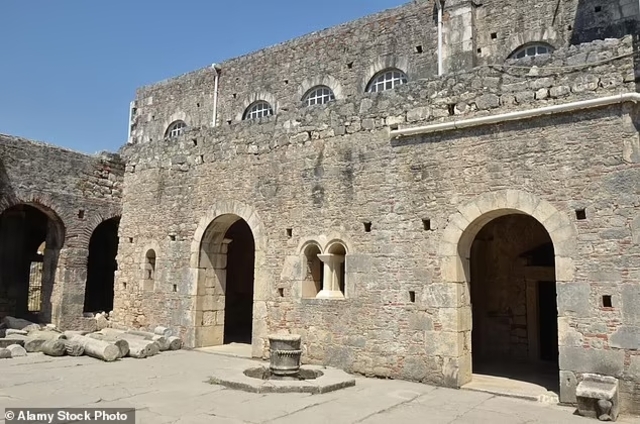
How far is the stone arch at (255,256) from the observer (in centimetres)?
1012

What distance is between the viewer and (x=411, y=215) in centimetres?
852

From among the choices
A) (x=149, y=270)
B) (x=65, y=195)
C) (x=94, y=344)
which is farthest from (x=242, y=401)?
(x=65, y=195)

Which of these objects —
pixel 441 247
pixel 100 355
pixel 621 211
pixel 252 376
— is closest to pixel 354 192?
pixel 441 247

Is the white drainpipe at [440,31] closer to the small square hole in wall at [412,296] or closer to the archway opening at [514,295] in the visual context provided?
the archway opening at [514,295]

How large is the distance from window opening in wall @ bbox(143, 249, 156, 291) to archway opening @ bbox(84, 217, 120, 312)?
637 centimetres

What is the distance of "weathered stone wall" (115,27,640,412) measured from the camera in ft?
22.5

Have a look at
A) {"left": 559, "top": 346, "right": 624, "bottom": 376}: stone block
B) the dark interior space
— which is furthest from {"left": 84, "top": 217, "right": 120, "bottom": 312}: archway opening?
{"left": 559, "top": 346, "right": 624, "bottom": 376}: stone block

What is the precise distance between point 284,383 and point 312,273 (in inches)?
117

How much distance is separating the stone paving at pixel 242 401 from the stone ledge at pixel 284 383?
0.13 m

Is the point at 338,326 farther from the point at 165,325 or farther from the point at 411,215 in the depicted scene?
the point at 165,325

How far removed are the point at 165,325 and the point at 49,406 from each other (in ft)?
18.7

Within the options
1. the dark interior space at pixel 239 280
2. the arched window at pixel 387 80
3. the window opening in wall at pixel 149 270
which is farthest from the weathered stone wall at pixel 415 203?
the arched window at pixel 387 80

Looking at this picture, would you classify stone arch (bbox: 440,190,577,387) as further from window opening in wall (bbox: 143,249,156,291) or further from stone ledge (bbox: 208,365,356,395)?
window opening in wall (bbox: 143,249,156,291)

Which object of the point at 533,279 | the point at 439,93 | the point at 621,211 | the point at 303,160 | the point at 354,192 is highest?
the point at 439,93
